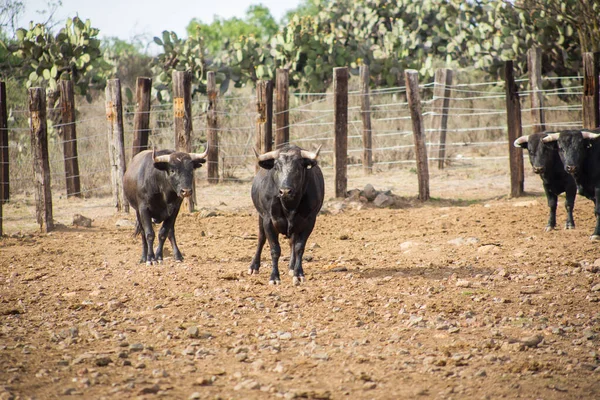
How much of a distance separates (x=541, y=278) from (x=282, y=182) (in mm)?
2914

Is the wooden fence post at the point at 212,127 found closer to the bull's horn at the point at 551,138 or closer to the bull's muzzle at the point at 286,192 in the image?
the bull's horn at the point at 551,138

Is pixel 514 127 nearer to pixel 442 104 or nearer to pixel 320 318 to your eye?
pixel 442 104

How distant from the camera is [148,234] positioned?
10.1 m

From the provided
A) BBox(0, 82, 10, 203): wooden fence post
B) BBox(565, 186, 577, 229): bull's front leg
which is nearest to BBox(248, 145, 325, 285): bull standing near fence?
BBox(565, 186, 577, 229): bull's front leg

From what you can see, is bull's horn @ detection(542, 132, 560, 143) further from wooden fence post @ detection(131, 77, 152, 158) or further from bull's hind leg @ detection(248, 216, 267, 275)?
wooden fence post @ detection(131, 77, 152, 158)

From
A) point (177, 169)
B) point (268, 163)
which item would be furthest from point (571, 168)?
point (177, 169)

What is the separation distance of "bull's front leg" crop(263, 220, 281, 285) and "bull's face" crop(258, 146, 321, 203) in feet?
1.35

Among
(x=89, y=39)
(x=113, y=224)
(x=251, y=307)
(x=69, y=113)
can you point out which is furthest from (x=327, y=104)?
(x=251, y=307)

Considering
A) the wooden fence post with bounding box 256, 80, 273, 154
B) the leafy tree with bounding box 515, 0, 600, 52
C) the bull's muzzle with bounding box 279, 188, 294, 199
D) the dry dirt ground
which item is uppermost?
the leafy tree with bounding box 515, 0, 600, 52

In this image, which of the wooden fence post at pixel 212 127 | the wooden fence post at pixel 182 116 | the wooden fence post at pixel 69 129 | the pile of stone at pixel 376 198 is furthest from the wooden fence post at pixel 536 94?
the wooden fence post at pixel 69 129

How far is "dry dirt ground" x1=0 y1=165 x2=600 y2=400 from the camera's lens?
5039 mm

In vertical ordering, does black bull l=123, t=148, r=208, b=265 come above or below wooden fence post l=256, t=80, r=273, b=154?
below

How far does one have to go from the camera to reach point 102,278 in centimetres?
878

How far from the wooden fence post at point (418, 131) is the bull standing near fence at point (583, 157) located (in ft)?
11.8
